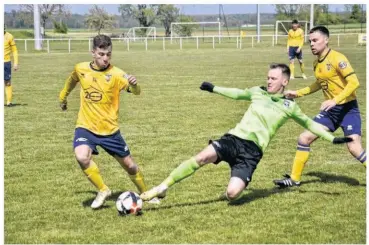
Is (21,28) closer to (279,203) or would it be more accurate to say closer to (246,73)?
(246,73)

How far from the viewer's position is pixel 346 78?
24.6 ft

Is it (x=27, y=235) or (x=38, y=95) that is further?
(x=38, y=95)

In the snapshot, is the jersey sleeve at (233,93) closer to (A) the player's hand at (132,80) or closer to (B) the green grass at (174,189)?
(A) the player's hand at (132,80)

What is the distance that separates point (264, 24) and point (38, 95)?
52797 mm

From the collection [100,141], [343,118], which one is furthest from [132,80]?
[343,118]

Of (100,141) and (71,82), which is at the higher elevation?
(71,82)

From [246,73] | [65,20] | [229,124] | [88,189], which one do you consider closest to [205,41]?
[65,20]

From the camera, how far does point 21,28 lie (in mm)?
60906

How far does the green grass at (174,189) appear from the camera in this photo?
5969mm

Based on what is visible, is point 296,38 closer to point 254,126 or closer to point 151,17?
point 254,126

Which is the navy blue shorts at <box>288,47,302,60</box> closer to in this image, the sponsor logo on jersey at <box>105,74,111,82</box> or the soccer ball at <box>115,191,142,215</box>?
the sponsor logo on jersey at <box>105,74,111,82</box>

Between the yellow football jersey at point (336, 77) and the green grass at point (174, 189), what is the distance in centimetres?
110

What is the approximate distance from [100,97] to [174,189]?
151cm

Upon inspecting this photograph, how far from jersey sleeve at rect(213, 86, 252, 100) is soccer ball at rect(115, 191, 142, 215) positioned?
4.60 ft
